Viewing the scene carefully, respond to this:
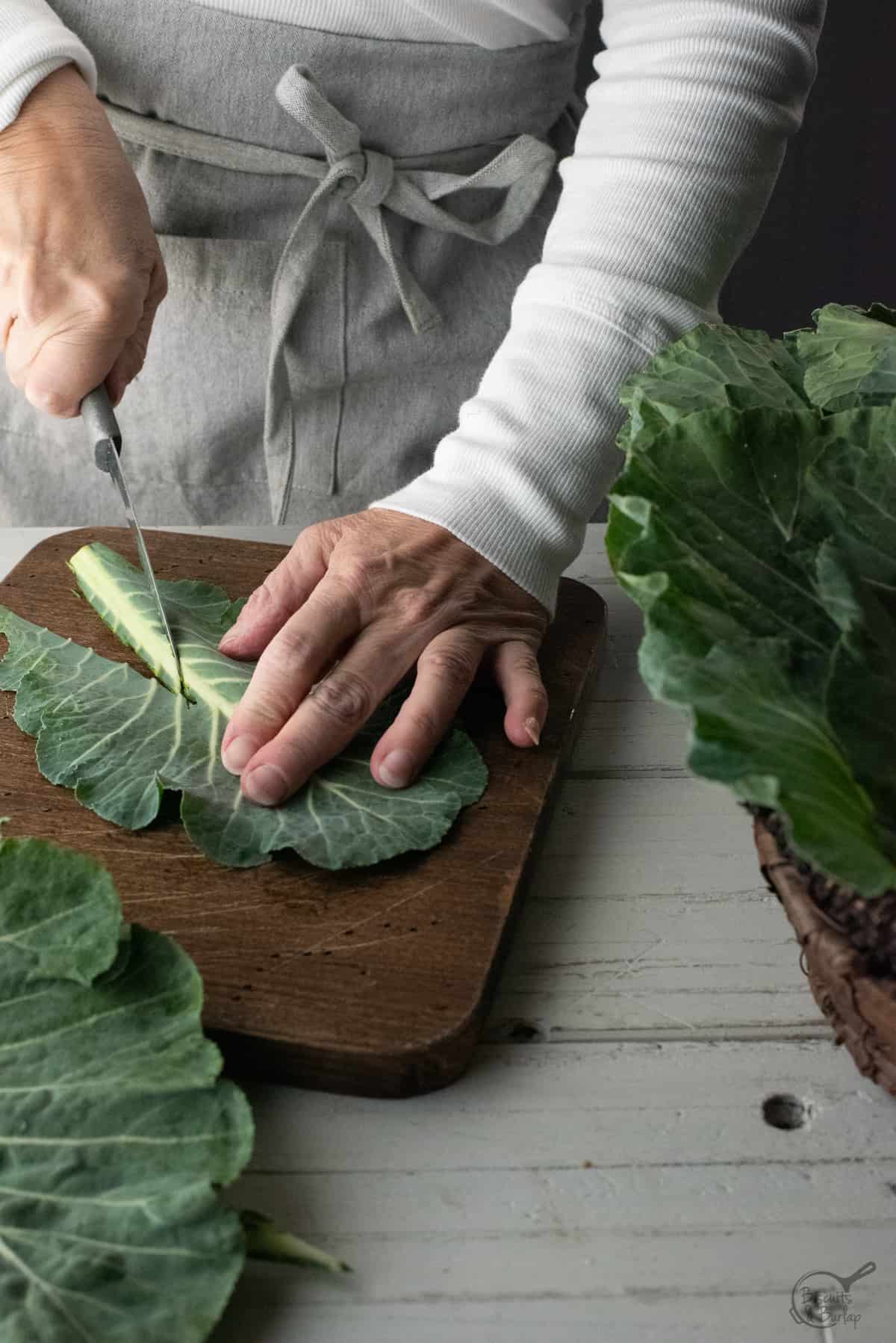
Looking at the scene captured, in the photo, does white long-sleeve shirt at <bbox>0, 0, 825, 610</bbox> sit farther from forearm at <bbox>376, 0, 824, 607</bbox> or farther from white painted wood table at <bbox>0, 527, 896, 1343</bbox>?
white painted wood table at <bbox>0, 527, 896, 1343</bbox>

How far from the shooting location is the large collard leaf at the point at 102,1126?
0.63m

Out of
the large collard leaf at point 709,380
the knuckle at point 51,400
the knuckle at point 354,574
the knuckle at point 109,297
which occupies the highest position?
the large collard leaf at point 709,380

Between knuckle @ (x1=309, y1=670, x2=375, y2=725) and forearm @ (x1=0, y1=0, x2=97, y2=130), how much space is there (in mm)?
641

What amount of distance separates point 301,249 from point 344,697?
67 centimetres

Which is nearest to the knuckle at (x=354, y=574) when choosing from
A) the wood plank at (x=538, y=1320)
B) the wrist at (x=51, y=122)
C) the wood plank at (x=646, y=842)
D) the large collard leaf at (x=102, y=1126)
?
the wood plank at (x=646, y=842)

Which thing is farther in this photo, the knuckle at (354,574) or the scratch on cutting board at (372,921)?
the knuckle at (354,574)

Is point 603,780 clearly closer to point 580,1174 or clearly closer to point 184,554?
point 580,1174

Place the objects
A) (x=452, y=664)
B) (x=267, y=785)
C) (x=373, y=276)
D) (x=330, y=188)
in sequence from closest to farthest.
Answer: (x=267, y=785) < (x=452, y=664) < (x=330, y=188) < (x=373, y=276)

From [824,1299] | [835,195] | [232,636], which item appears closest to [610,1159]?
[824,1299]

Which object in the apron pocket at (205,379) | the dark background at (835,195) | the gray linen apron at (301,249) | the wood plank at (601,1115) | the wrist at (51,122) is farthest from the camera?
the dark background at (835,195)

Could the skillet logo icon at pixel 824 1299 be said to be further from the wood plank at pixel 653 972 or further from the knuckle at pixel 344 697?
the knuckle at pixel 344 697

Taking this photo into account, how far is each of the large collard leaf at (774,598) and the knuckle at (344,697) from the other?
14.8 inches

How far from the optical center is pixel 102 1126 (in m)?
0.70

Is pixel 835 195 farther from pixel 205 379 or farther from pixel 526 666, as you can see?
pixel 526 666
